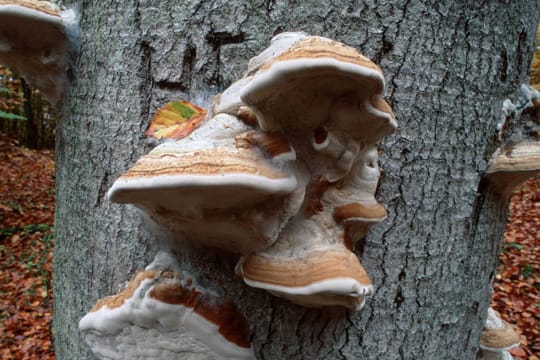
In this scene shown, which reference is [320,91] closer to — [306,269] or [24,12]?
[306,269]

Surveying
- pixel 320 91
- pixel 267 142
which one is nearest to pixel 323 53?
pixel 320 91

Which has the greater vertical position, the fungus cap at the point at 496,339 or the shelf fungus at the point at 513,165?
the shelf fungus at the point at 513,165

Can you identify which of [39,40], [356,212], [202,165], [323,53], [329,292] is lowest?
[329,292]

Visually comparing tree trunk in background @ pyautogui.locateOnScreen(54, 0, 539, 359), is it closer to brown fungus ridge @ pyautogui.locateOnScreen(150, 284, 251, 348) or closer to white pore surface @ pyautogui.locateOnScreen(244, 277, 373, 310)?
brown fungus ridge @ pyautogui.locateOnScreen(150, 284, 251, 348)

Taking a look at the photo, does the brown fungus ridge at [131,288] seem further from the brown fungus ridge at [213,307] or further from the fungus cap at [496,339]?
the fungus cap at [496,339]

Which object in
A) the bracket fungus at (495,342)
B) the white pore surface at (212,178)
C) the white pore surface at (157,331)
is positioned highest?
the white pore surface at (212,178)

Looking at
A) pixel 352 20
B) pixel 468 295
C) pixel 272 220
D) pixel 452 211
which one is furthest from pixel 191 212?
pixel 468 295

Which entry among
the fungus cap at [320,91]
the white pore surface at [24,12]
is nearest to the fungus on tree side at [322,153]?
the fungus cap at [320,91]
